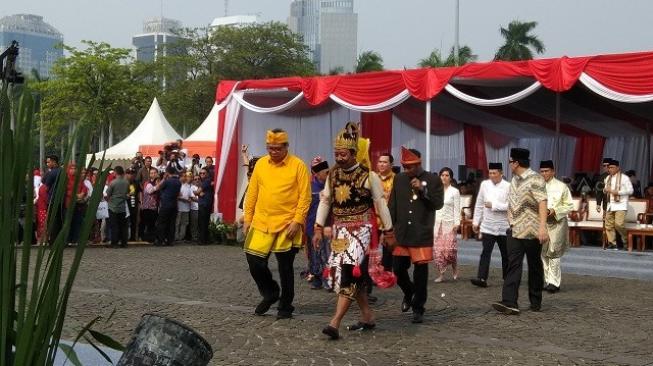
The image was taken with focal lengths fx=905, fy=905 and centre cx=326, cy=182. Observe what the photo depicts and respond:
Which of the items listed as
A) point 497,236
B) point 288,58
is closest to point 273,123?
point 497,236

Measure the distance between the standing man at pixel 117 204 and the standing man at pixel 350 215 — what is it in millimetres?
9746

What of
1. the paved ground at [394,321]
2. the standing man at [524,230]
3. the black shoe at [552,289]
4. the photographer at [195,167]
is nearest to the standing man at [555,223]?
the black shoe at [552,289]

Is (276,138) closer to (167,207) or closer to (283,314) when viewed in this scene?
(283,314)

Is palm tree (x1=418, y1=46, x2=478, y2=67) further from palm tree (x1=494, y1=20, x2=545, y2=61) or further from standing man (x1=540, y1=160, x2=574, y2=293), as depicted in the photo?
standing man (x1=540, y1=160, x2=574, y2=293)

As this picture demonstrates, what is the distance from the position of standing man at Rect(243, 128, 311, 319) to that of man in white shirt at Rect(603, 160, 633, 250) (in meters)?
7.88

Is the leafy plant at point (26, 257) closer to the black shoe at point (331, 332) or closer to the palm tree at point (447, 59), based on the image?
the black shoe at point (331, 332)

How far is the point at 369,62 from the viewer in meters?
59.2

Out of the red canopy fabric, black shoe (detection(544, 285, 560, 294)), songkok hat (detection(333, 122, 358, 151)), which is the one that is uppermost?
the red canopy fabric

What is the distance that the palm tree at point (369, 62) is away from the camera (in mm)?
59000

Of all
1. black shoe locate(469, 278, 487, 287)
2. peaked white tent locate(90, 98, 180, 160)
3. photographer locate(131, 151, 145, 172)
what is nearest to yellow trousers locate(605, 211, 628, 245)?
black shoe locate(469, 278, 487, 287)

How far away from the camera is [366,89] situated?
1669cm

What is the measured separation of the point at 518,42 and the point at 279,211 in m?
48.6

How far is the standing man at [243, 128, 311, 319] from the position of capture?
8.44 metres

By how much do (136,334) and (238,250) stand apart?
13476mm
